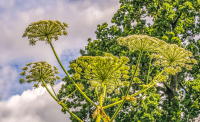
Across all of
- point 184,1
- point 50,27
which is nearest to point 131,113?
point 184,1

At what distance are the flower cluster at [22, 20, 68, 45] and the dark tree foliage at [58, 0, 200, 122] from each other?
7.28 m

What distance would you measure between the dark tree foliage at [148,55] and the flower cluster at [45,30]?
23.9 ft

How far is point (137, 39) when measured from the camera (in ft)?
7.42

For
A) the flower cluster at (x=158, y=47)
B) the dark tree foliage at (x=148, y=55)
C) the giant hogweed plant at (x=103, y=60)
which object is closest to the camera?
the giant hogweed plant at (x=103, y=60)

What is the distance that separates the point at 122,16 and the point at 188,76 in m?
6.68

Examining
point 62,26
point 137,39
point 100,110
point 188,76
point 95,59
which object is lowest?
point 100,110

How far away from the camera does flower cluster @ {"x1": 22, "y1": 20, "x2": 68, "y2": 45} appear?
2.33 meters

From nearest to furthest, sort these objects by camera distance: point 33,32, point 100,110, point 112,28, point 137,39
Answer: point 100,110, point 137,39, point 33,32, point 112,28

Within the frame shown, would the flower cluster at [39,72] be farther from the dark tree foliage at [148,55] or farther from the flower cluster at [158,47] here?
the dark tree foliage at [148,55]

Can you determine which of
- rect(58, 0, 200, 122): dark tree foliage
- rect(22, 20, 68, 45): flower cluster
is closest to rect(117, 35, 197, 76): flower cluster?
rect(22, 20, 68, 45): flower cluster

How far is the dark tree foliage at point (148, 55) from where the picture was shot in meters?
9.53

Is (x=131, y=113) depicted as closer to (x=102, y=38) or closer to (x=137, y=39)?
(x=102, y=38)

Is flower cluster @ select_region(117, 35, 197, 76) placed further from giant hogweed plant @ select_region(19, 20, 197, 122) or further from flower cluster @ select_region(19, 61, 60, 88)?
flower cluster @ select_region(19, 61, 60, 88)

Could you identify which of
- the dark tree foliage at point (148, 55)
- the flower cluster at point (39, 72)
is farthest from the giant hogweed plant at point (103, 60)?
the dark tree foliage at point (148, 55)
